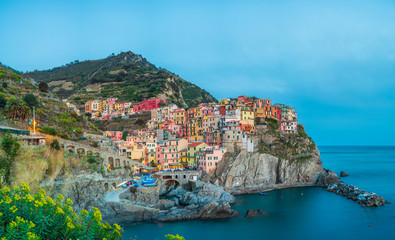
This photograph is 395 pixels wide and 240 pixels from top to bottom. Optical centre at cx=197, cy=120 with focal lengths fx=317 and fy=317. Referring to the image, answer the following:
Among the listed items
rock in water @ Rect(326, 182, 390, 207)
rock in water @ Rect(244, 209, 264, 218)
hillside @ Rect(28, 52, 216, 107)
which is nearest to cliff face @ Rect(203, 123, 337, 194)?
rock in water @ Rect(326, 182, 390, 207)

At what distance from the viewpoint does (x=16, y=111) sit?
139 ft

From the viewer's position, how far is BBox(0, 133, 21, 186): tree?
25.8m

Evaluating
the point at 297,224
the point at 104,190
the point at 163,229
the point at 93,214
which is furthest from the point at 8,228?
the point at 297,224

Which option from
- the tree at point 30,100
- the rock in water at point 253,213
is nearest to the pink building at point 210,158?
the rock in water at point 253,213

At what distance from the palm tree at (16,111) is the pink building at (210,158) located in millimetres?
26110

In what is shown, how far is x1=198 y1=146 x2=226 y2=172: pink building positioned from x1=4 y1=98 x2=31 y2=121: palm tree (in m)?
26.1

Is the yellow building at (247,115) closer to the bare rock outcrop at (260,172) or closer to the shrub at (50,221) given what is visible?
the bare rock outcrop at (260,172)

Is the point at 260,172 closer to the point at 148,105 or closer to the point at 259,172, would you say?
the point at 259,172

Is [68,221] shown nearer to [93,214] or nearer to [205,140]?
[93,214]

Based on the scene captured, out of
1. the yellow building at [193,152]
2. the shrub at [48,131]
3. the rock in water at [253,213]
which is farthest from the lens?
the yellow building at [193,152]

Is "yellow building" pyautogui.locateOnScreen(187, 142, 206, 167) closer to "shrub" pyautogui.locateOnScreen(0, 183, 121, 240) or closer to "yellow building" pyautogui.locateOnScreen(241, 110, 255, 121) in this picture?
"yellow building" pyautogui.locateOnScreen(241, 110, 255, 121)

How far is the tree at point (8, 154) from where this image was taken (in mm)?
25794

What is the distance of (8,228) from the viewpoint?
11742 mm

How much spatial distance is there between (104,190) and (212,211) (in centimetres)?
1247
